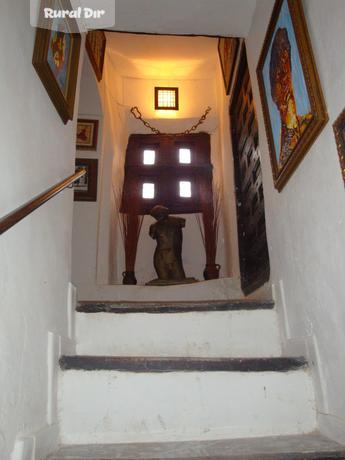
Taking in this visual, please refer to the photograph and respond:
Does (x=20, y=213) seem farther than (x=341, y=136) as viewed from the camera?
No

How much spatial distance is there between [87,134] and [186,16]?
168 centimetres

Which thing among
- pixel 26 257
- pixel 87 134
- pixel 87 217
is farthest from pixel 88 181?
pixel 26 257

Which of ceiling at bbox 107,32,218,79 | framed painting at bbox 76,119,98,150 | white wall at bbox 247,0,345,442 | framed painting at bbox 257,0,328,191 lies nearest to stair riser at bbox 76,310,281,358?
Result: white wall at bbox 247,0,345,442

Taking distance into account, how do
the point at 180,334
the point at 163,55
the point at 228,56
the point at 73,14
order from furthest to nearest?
the point at 163,55
the point at 228,56
the point at 73,14
the point at 180,334

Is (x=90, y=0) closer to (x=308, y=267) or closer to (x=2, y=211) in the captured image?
(x=2, y=211)

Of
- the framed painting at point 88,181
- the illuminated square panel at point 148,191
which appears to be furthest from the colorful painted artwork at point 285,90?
the illuminated square panel at point 148,191

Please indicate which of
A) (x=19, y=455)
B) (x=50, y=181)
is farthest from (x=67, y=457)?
(x=50, y=181)

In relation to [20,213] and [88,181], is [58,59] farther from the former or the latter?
[88,181]

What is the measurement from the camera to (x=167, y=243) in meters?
3.62

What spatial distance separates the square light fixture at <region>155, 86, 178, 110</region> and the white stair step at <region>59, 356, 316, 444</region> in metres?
3.59

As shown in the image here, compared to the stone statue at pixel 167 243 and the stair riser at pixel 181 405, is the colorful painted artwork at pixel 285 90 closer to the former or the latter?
the stair riser at pixel 181 405

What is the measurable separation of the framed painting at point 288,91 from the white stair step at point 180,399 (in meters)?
0.84

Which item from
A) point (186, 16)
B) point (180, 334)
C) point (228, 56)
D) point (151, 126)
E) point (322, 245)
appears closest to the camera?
point (322, 245)

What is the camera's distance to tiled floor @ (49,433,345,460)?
1.14 metres
